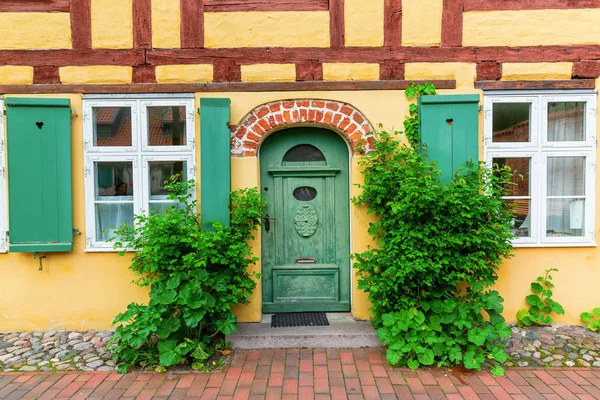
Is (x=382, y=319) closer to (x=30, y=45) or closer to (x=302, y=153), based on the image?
(x=302, y=153)

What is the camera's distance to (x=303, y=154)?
447cm

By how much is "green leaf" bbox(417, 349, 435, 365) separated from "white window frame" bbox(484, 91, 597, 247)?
1721 mm

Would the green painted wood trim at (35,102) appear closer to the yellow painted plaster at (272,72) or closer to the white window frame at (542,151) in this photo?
the yellow painted plaster at (272,72)

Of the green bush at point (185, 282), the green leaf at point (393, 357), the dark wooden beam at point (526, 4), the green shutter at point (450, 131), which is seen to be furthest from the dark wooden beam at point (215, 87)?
the green leaf at point (393, 357)

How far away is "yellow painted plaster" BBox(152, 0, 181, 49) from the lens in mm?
4199

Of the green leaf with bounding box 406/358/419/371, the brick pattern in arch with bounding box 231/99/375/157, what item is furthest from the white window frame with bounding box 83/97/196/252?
the green leaf with bounding box 406/358/419/371

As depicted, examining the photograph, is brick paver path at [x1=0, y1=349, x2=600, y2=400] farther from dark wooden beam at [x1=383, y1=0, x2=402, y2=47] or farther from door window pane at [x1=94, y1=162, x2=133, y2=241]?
dark wooden beam at [x1=383, y1=0, x2=402, y2=47]

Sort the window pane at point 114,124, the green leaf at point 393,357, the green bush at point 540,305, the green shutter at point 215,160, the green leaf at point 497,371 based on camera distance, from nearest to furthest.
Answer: the green leaf at point 497,371 < the green leaf at point 393,357 < the green shutter at point 215,160 < the green bush at point 540,305 < the window pane at point 114,124

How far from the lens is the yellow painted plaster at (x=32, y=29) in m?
4.19

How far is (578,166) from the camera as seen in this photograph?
4340 millimetres

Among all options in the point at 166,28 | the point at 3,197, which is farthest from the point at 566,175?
the point at 3,197

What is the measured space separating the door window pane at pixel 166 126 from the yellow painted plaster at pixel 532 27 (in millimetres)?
3413

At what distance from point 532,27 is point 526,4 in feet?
0.86

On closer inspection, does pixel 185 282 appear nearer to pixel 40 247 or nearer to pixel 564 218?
pixel 40 247
